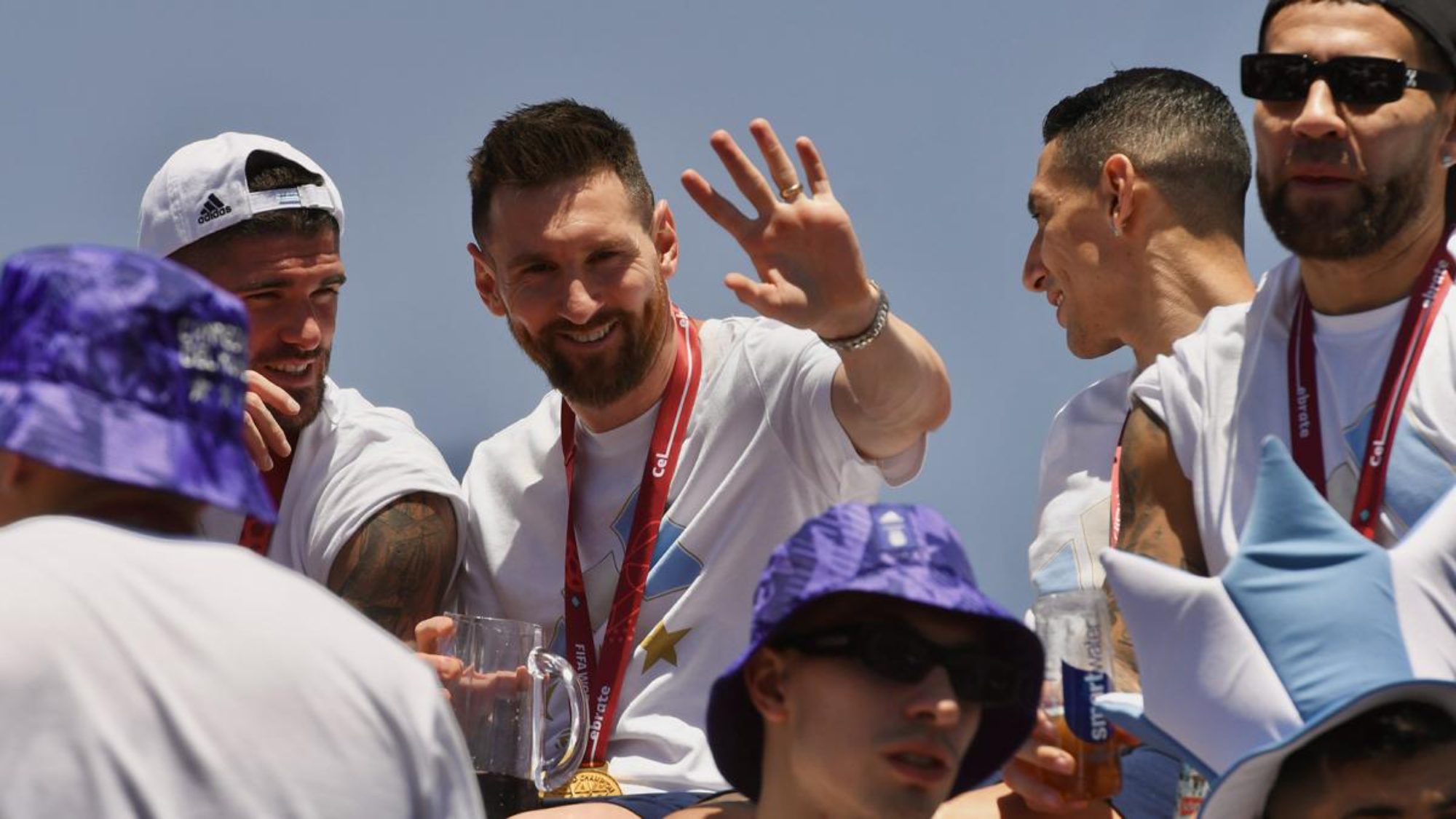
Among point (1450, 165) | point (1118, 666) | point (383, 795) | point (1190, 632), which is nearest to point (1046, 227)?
point (1450, 165)

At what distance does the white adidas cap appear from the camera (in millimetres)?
7191

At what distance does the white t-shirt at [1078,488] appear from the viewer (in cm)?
642

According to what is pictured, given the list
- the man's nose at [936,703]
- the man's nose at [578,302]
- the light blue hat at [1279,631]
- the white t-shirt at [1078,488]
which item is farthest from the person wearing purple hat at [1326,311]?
the man's nose at [578,302]

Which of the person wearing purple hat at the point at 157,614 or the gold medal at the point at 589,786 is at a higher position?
the person wearing purple hat at the point at 157,614

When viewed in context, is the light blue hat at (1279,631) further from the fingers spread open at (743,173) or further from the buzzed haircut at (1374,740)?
the fingers spread open at (743,173)

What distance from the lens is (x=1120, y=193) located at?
744 centimetres

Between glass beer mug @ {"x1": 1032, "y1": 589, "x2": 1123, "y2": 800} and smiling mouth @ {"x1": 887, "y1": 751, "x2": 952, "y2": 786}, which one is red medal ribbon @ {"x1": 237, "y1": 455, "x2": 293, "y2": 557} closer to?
glass beer mug @ {"x1": 1032, "y1": 589, "x2": 1123, "y2": 800}

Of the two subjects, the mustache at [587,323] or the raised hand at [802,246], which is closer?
the raised hand at [802,246]

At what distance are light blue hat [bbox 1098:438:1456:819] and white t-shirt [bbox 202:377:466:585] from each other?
9.53 ft

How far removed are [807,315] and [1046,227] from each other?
1.91 meters

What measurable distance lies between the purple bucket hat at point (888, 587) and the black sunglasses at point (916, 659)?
0.07 metres

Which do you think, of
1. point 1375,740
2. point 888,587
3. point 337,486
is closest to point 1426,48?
point 1375,740

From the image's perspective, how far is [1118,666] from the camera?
5461 millimetres

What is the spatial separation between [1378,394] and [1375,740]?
1.55m
